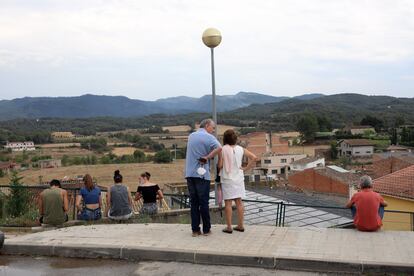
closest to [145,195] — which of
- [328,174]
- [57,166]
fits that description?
[328,174]

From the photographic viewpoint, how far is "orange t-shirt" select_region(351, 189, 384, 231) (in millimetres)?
7500

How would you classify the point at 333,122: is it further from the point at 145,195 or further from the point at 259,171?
the point at 145,195

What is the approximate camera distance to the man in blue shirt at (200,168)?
7281mm

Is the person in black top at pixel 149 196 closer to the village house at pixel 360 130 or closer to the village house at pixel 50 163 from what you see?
the village house at pixel 50 163

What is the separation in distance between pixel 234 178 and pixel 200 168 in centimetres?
58

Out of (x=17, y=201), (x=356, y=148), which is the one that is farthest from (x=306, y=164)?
(x=17, y=201)

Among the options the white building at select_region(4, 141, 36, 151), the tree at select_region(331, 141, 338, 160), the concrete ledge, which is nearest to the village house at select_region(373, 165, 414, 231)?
the concrete ledge

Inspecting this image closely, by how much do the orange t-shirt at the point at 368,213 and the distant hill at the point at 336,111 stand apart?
130765mm

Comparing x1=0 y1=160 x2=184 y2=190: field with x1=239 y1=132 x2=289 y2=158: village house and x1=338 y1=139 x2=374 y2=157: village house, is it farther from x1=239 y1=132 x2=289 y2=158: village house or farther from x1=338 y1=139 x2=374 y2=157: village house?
x1=338 y1=139 x2=374 y2=157: village house

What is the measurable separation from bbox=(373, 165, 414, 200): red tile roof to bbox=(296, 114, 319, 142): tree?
292 feet

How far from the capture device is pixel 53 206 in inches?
345

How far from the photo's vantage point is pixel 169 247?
6805mm

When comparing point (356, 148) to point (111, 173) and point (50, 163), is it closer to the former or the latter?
point (111, 173)

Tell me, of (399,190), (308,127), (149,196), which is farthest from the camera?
(308,127)
